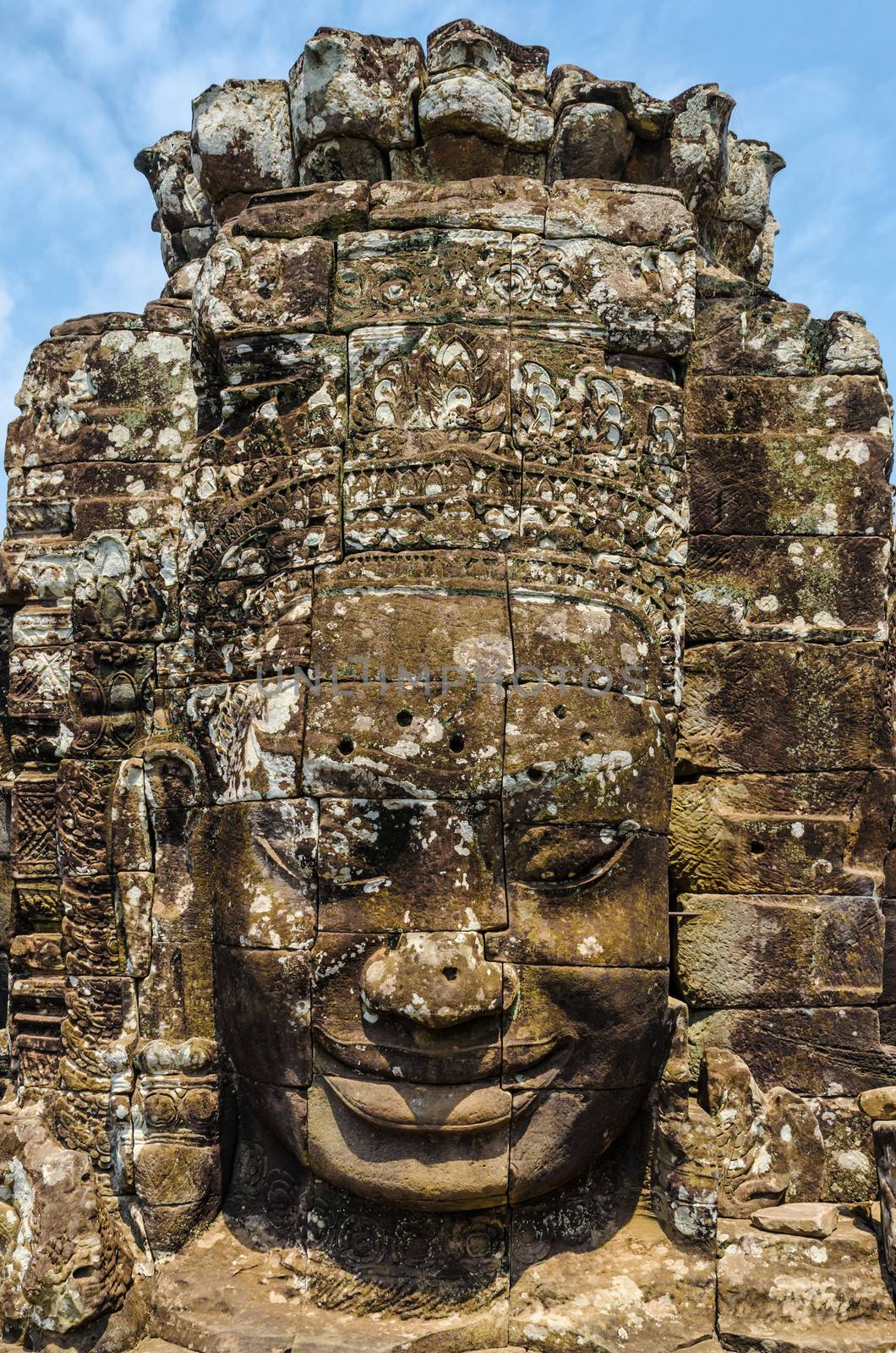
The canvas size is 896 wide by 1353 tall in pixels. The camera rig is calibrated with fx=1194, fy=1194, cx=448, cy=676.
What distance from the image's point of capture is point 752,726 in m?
5.27

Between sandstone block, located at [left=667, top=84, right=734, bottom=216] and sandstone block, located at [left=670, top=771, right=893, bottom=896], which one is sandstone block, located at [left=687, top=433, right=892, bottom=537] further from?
sandstone block, located at [left=667, top=84, right=734, bottom=216]

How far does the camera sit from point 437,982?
163 inches

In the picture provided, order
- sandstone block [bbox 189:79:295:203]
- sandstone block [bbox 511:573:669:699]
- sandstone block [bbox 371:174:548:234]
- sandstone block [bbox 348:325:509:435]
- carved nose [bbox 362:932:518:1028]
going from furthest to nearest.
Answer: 1. sandstone block [bbox 189:79:295:203]
2. sandstone block [bbox 371:174:548:234]
3. sandstone block [bbox 348:325:509:435]
4. sandstone block [bbox 511:573:669:699]
5. carved nose [bbox 362:932:518:1028]

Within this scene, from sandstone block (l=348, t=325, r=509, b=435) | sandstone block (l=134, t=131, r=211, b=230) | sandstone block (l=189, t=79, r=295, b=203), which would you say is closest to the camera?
sandstone block (l=348, t=325, r=509, b=435)

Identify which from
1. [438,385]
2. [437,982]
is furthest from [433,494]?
[437,982]

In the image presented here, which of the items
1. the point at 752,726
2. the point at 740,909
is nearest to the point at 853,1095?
the point at 740,909

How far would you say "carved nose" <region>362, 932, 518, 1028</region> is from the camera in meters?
4.12

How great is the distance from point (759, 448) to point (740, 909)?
81.5 inches

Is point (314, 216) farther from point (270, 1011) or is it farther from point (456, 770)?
point (270, 1011)

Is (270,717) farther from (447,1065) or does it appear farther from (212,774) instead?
(447,1065)

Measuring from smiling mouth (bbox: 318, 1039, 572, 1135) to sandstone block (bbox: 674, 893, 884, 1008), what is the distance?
1.12 m

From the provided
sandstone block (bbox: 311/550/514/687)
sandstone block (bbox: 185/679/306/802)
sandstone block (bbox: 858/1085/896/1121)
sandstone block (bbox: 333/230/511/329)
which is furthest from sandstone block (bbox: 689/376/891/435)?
sandstone block (bbox: 858/1085/896/1121)

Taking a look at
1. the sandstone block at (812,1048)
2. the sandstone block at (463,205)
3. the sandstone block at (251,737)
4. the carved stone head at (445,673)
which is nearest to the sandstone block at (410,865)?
the carved stone head at (445,673)

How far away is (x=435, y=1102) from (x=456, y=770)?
3.83 ft
